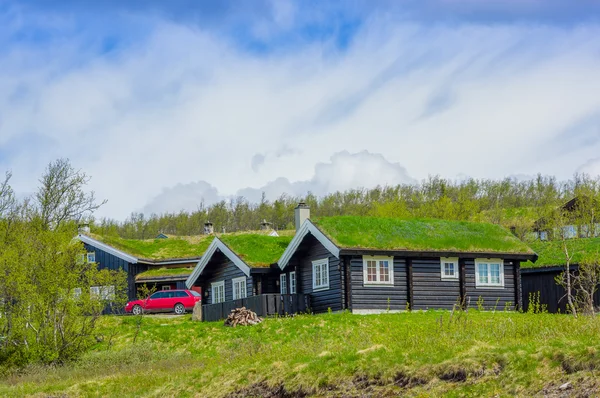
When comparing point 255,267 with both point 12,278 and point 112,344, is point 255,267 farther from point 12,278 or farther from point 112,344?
point 12,278

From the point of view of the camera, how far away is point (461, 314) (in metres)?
21.0

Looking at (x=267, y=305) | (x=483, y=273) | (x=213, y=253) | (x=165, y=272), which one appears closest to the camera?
(x=267, y=305)

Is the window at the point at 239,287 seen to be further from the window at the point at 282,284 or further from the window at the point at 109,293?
the window at the point at 109,293

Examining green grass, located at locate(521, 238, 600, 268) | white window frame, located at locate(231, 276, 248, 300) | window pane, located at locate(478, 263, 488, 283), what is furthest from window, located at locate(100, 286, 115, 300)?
green grass, located at locate(521, 238, 600, 268)

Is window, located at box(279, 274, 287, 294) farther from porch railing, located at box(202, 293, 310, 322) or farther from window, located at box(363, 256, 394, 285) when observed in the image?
window, located at box(363, 256, 394, 285)

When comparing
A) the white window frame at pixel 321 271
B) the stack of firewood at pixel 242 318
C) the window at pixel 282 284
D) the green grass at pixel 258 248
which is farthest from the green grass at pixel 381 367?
the green grass at pixel 258 248

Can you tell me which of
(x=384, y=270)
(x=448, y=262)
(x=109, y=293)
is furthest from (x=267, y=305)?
(x=448, y=262)

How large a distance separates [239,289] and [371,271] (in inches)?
306

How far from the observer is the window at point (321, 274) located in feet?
123

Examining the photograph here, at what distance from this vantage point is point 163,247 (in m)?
62.0

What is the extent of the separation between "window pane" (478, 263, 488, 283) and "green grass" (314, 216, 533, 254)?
0.96 meters

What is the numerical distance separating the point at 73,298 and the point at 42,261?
1.94 meters

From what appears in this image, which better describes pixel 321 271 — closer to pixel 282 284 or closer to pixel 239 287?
pixel 282 284

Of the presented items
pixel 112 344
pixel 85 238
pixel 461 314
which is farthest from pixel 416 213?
pixel 461 314
